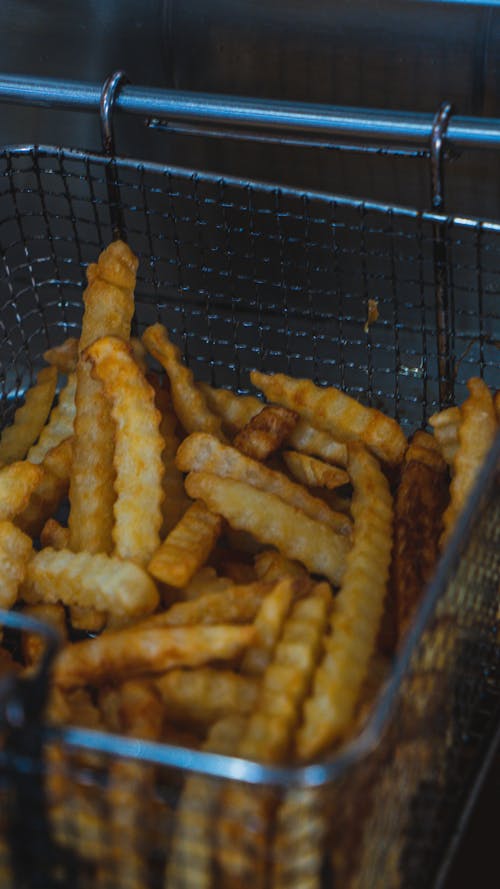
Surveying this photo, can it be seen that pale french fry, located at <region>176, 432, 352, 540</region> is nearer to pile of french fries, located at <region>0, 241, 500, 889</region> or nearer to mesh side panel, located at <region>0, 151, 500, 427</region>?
pile of french fries, located at <region>0, 241, 500, 889</region>

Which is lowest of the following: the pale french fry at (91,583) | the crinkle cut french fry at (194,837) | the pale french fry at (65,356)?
the crinkle cut french fry at (194,837)

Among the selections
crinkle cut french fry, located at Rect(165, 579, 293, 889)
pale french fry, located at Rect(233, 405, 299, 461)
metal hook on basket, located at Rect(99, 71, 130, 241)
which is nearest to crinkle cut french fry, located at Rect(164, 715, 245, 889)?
crinkle cut french fry, located at Rect(165, 579, 293, 889)

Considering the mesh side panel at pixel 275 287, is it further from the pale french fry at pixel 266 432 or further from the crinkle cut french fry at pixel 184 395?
the pale french fry at pixel 266 432

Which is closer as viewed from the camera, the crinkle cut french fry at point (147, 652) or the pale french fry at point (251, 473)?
the crinkle cut french fry at point (147, 652)

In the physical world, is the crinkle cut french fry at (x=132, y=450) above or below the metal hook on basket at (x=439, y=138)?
below

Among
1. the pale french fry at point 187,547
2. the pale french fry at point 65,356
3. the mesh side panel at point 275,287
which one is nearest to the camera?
the pale french fry at point 187,547

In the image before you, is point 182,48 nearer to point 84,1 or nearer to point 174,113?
point 84,1

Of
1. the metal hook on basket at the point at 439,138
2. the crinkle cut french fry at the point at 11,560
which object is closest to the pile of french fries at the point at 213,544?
the crinkle cut french fry at the point at 11,560

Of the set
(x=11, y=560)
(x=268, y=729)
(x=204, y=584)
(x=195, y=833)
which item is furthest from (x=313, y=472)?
(x=195, y=833)
